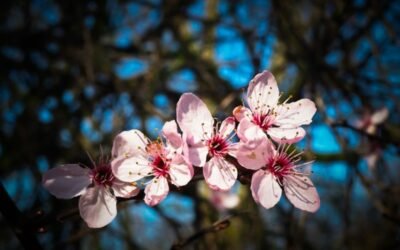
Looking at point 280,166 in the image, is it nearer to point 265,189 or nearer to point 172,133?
point 265,189

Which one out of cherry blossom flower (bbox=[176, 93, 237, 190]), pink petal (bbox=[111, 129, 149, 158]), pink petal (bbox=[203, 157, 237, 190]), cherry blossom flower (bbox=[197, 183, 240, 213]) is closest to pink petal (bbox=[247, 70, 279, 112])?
cherry blossom flower (bbox=[176, 93, 237, 190])

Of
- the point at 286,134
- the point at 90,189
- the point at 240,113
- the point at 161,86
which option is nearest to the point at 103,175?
the point at 90,189

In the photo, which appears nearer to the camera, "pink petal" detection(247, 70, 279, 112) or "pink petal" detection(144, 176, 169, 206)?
"pink petal" detection(144, 176, 169, 206)

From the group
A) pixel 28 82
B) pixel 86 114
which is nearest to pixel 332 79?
pixel 86 114

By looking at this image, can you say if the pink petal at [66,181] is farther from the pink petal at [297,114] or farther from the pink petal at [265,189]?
the pink petal at [297,114]

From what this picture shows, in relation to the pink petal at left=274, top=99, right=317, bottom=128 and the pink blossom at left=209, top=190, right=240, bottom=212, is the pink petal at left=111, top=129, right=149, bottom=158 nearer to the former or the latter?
the pink petal at left=274, top=99, right=317, bottom=128

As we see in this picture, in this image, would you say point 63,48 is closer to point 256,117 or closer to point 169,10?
point 169,10

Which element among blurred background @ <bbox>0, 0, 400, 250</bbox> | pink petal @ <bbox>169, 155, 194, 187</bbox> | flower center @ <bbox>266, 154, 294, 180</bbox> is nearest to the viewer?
pink petal @ <bbox>169, 155, 194, 187</bbox>
